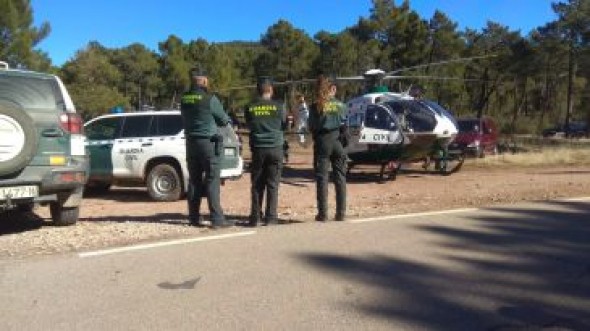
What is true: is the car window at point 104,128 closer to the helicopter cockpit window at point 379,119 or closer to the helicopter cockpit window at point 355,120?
the helicopter cockpit window at point 355,120

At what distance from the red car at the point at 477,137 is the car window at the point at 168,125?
46.1 ft

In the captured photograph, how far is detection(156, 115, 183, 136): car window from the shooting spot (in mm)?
14734

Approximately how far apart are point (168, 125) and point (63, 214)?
5.01 metres

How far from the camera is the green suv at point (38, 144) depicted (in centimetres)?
866

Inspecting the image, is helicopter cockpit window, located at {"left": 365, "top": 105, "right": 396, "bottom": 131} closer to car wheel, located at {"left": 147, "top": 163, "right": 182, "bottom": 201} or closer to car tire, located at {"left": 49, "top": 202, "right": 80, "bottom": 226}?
car wheel, located at {"left": 147, "top": 163, "right": 182, "bottom": 201}

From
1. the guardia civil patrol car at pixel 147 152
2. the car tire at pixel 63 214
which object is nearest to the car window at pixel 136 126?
the guardia civil patrol car at pixel 147 152

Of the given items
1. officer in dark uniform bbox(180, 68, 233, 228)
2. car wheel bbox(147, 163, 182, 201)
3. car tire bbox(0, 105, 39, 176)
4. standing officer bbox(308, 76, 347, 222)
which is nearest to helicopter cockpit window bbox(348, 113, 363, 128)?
car wheel bbox(147, 163, 182, 201)

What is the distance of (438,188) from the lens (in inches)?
620

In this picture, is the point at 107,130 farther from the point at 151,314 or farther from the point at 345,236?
the point at 151,314

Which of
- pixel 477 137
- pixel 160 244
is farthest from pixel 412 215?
pixel 477 137

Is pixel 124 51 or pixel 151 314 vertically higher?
pixel 124 51

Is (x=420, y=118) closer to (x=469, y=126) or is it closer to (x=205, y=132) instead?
(x=205, y=132)

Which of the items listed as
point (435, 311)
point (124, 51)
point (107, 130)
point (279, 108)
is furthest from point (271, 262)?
point (124, 51)

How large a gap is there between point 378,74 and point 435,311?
51.5 ft
